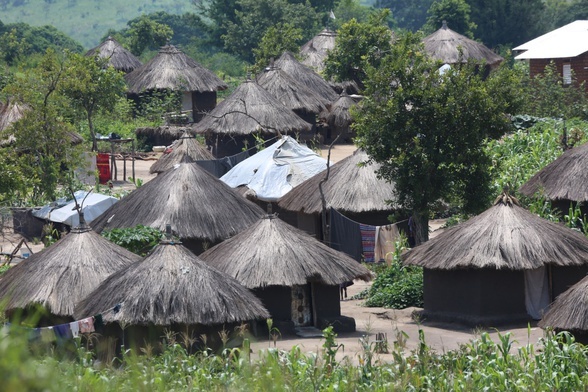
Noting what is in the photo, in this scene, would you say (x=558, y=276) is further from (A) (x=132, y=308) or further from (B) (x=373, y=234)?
(A) (x=132, y=308)

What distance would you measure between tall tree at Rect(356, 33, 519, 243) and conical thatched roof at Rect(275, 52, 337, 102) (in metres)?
16.8

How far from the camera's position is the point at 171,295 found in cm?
1439

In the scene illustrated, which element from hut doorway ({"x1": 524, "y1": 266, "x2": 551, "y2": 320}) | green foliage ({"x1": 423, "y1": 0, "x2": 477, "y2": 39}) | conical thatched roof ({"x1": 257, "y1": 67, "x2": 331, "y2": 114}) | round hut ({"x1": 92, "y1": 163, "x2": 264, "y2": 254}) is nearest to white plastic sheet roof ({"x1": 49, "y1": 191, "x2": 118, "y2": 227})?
round hut ({"x1": 92, "y1": 163, "x2": 264, "y2": 254})

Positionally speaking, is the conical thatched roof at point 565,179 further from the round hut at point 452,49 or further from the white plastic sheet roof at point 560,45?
the round hut at point 452,49

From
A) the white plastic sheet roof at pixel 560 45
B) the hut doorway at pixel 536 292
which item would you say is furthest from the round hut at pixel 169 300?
the white plastic sheet roof at pixel 560 45

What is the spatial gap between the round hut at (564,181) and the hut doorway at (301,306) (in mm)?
6265

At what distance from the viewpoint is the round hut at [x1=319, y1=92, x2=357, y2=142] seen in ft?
113

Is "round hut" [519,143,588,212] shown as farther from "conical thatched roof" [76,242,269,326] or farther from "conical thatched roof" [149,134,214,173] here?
"conical thatched roof" [149,134,214,173]

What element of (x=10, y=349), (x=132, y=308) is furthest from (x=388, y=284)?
(x=10, y=349)

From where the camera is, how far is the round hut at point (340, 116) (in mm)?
34500

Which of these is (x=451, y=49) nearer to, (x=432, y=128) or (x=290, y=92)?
(x=290, y=92)

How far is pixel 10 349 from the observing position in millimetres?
3348

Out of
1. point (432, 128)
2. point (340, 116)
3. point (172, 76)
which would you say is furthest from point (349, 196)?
point (172, 76)

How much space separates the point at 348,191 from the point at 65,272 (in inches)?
308
